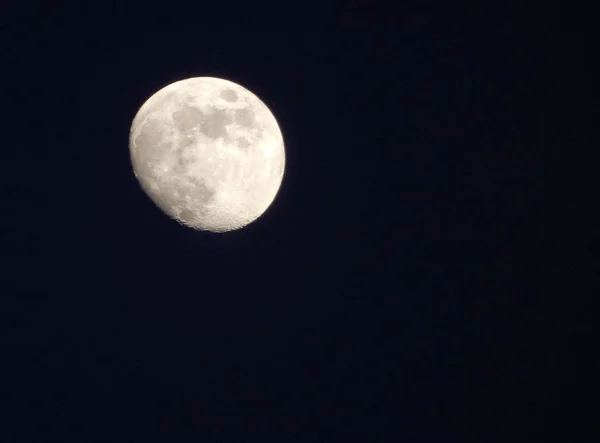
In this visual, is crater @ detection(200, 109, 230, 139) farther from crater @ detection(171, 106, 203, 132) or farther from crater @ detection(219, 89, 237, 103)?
crater @ detection(219, 89, 237, 103)

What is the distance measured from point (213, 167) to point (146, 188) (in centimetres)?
109

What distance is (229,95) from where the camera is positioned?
6203 mm

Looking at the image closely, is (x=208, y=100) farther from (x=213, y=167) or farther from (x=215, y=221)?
(x=215, y=221)

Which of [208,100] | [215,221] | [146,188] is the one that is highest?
[208,100]

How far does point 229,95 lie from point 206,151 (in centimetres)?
84

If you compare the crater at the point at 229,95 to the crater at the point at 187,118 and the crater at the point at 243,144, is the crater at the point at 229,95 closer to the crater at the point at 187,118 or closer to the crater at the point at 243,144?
the crater at the point at 187,118

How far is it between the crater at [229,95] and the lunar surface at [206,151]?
1cm

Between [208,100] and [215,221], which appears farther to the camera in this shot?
[215,221]

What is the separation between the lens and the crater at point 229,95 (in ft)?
20.2

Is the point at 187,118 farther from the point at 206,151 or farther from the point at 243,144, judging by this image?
the point at 243,144

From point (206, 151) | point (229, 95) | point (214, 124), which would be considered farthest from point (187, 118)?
point (229, 95)

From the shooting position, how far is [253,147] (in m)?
6.09

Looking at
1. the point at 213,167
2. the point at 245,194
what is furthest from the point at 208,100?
the point at 245,194

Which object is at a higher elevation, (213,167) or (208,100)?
(208,100)
